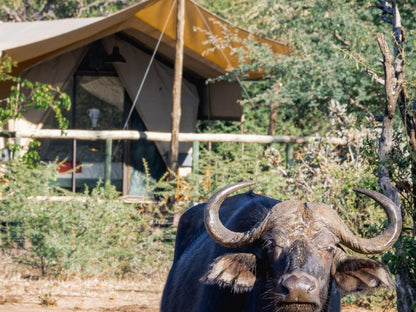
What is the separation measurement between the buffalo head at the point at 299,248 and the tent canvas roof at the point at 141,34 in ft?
24.9

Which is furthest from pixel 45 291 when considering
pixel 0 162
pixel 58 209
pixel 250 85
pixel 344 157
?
pixel 250 85

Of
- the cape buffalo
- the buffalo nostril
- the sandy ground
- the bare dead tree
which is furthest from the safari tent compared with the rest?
the buffalo nostril

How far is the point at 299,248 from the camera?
3748 millimetres

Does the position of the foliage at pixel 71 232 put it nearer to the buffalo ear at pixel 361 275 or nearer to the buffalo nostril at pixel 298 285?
the buffalo ear at pixel 361 275

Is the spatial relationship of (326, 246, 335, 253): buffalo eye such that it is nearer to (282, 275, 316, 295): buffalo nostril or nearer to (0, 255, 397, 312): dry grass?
(282, 275, 316, 295): buffalo nostril

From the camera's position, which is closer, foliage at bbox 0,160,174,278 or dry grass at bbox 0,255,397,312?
dry grass at bbox 0,255,397,312

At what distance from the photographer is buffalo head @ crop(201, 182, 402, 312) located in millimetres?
3812

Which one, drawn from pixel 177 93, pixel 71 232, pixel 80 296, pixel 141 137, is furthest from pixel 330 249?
pixel 177 93

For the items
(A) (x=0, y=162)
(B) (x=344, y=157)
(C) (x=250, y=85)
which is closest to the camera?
(A) (x=0, y=162)

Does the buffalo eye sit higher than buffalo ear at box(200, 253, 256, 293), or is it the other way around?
the buffalo eye

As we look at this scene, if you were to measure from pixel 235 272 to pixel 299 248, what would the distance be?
388mm

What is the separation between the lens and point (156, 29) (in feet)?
43.4

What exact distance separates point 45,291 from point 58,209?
43.5 inches

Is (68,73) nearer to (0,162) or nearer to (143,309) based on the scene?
(0,162)
